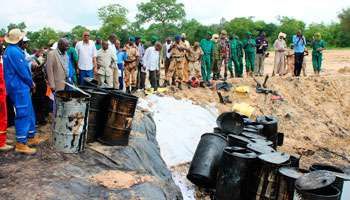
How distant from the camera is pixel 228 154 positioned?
30.7 ft

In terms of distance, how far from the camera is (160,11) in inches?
2064

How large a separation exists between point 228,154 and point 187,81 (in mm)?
7284

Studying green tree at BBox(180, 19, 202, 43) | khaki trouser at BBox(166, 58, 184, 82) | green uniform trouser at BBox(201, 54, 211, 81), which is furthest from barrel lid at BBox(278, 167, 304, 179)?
green tree at BBox(180, 19, 202, 43)

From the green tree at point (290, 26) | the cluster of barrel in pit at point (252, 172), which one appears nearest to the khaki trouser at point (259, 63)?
the cluster of barrel in pit at point (252, 172)

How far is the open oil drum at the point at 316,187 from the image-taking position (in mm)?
7555

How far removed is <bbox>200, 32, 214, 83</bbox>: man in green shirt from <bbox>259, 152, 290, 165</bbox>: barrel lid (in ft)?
25.6

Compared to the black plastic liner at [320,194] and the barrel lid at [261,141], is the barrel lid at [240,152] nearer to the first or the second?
the barrel lid at [261,141]

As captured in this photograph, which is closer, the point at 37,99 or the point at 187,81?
the point at 37,99

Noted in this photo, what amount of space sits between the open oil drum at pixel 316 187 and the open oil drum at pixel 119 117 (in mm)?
3275

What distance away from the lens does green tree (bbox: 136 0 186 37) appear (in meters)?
51.7

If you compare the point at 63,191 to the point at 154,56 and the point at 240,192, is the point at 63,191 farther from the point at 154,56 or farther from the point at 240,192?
the point at 154,56

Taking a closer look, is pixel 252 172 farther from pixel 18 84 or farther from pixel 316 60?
pixel 316 60

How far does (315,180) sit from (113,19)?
34.1m

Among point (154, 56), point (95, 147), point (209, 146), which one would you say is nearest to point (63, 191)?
point (95, 147)
